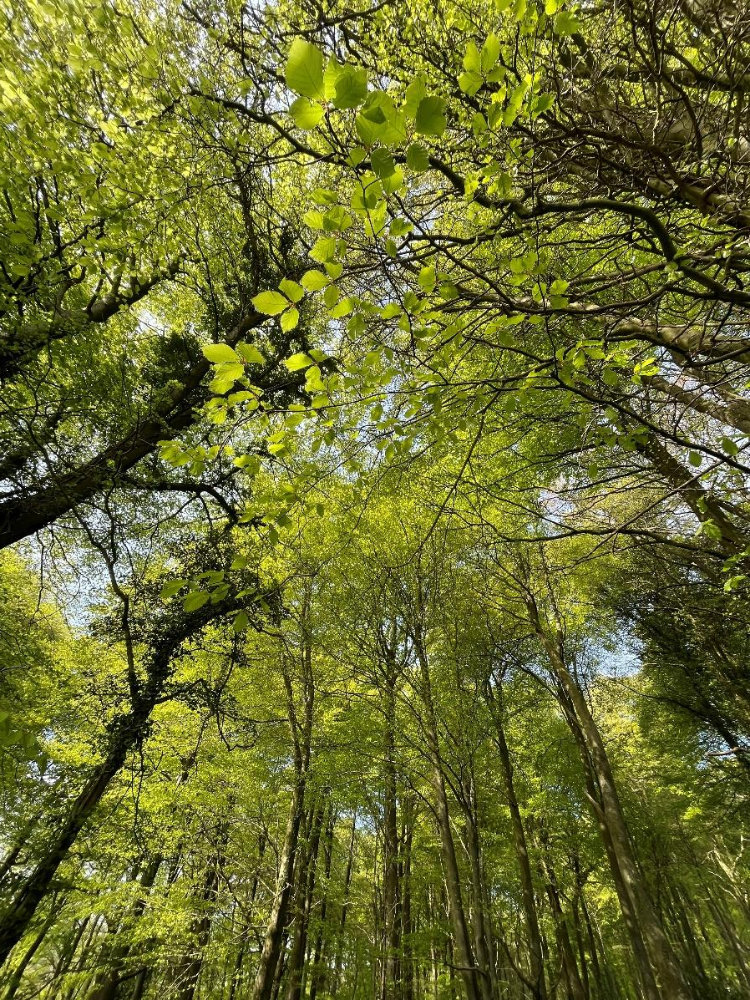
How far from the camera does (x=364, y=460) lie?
14.5 ft

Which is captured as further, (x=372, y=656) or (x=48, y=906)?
(x=48, y=906)

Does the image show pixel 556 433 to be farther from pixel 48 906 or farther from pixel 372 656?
pixel 48 906

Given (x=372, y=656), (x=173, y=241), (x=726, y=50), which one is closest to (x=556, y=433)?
(x=372, y=656)

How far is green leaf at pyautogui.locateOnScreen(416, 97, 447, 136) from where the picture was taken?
0.99 m

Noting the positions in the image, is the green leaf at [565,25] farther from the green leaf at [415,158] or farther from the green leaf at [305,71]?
the green leaf at [305,71]


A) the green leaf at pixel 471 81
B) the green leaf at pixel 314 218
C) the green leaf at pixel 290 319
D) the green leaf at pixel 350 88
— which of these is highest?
the green leaf at pixel 471 81

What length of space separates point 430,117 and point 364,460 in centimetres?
345

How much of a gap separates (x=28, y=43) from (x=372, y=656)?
20.7ft

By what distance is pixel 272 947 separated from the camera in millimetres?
5785

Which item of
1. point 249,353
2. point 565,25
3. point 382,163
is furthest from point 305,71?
point 565,25

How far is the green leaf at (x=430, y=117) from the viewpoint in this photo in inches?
39.1

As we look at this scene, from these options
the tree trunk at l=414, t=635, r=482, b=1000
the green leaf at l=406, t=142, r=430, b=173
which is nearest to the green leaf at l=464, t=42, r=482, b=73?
the green leaf at l=406, t=142, r=430, b=173

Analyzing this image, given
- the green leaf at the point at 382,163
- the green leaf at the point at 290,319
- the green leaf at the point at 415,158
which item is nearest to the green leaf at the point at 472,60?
the green leaf at the point at 415,158

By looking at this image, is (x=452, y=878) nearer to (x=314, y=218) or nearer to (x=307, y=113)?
(x=314, y=218)
